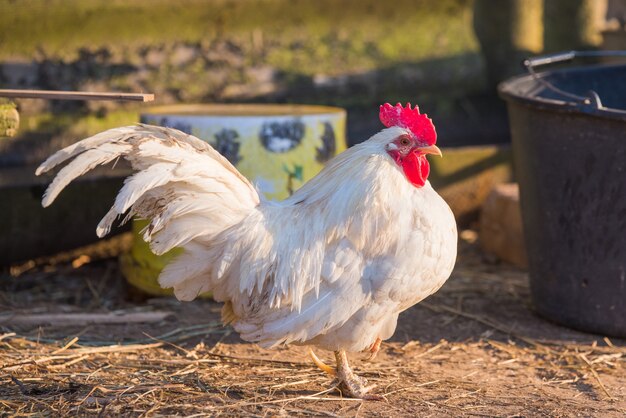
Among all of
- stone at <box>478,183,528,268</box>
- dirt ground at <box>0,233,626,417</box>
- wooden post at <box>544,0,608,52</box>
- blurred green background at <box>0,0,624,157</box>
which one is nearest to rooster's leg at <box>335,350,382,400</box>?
dirt ground at <box>0,233,626,417</box>

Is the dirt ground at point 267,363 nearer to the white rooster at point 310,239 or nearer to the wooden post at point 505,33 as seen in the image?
the white rooster at point 310,239

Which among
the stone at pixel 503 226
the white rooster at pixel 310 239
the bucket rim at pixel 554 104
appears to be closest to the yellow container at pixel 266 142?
the bucket rim at pixel 554 104

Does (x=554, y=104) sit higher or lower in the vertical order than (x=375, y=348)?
higher

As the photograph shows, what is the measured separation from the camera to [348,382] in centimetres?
363

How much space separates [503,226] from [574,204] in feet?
5.08

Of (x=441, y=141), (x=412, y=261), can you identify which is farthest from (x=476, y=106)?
(x=412, y=261)

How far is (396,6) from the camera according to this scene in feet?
21.7

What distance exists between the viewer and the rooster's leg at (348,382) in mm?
3615

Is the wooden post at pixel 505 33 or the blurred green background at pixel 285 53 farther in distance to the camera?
the wooden post at pixel 505 33

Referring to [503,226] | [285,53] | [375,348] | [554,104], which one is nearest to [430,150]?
[375,348]

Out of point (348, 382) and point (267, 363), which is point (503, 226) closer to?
point (267, 363)

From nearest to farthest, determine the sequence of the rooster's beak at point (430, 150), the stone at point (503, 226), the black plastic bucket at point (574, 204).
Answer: the rooster's beak at point (430, 150), the black plastic bucket at point (574, 204), the stone at point (503, 226)

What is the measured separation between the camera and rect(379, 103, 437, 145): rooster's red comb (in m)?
3.44

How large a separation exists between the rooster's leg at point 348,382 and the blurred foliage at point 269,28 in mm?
3013
